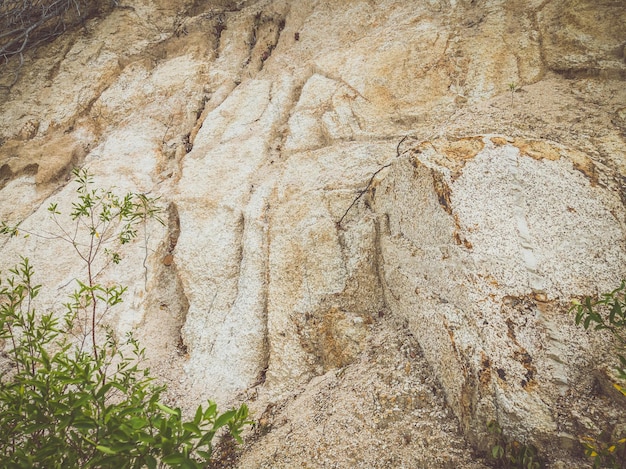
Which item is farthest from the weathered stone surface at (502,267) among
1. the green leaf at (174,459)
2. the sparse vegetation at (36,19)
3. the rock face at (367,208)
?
the sparse vegetation at (36,19)

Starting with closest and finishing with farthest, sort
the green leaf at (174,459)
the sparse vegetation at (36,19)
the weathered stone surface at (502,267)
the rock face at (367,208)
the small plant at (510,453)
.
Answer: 1. the green leaf at (174,459)
2. the small plant at (510,453)
3. the weathered stone surface at (502,267)
4. the rock face at (367,208)
5. the sparse vegetation at (36,19)

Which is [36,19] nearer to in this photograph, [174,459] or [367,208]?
[367,208]

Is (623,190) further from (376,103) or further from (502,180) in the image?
(376,103)

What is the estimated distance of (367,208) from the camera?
126 inches

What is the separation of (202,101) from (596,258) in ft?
17.9

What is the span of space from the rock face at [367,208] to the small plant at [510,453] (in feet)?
0.23

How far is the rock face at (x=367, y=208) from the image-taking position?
6.61ft

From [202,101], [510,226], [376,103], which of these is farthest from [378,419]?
[202,101]

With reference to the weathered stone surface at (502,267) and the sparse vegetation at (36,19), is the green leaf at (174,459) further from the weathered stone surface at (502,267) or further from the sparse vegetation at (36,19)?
the sparse vegetation at (36,19)

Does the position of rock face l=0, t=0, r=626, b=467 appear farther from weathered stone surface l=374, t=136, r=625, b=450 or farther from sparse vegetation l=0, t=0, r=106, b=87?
sparse vegetation l=0, t=0, r=106, b=87

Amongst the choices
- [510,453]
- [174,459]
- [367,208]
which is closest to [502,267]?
[510,453]

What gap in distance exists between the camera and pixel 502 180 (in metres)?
2.39

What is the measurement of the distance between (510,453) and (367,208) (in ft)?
6.89

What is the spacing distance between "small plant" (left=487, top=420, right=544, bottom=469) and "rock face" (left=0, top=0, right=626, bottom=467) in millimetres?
72
